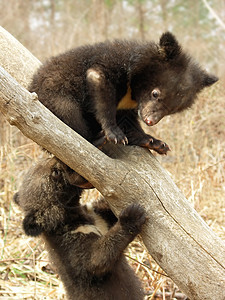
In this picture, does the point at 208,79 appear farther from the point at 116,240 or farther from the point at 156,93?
the point at 116,240

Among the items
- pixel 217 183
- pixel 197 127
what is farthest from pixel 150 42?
pixel 197 127

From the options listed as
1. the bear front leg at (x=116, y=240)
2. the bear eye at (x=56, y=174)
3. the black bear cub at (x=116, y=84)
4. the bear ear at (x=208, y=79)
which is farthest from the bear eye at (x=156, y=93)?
the bear eye at (x=56, y=174)

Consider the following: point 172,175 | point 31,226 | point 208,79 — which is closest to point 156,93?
point 208,79

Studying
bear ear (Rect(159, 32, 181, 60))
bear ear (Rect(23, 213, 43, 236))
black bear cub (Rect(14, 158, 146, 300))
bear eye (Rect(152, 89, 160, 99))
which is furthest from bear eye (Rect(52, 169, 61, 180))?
bear ear (Rect(159, 32, 181, 60))

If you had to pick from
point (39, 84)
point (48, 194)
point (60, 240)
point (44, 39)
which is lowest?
point (44, 39)

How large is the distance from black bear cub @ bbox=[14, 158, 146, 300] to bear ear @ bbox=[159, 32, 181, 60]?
159 centimetres

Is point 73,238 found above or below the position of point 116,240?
below

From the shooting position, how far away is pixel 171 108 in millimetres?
3990

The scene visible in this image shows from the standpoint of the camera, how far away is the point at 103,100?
11.9 feet

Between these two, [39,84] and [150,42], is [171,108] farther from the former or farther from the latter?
[39,84]

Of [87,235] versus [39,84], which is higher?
[39,84]

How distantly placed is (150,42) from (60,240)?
7.74 feet

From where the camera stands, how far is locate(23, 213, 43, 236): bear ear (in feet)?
13.0

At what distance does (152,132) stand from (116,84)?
448cm
